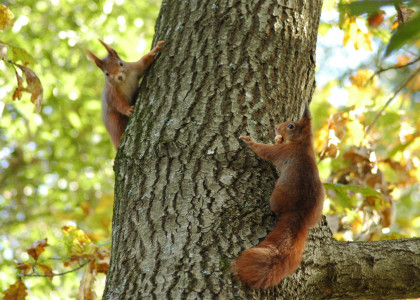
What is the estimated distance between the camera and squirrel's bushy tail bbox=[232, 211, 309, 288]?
1755mm

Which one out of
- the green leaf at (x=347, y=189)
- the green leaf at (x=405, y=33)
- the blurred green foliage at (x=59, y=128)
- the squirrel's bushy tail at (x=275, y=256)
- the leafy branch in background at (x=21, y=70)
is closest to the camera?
the green leaf at (x=405, y=33)

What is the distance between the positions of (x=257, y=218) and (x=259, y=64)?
89cm

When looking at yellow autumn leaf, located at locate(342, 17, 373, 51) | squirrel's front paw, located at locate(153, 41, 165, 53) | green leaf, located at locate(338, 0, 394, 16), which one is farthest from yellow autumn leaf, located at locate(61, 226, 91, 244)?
green leaf, located at locate(338, 0, 394, 16)

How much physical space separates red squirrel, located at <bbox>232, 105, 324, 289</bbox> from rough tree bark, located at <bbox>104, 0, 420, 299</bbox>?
0.05 meters

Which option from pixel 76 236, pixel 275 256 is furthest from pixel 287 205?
pixel 76 236

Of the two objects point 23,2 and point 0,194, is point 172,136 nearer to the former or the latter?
point 23,2

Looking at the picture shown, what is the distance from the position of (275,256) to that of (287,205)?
35 cm

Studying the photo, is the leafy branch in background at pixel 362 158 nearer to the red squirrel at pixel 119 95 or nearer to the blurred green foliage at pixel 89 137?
the blurred green foliage at pixel 89 137

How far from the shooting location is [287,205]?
2.12 metres

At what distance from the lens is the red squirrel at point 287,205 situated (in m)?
1.77

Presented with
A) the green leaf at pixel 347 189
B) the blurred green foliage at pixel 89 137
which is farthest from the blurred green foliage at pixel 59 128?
the green leaf at pixel 347 189

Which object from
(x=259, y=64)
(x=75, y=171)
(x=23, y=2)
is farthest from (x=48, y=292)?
(x=259, y=64)

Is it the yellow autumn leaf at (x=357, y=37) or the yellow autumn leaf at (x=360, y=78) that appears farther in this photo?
the yellow autumn leaf at (x=360, y=78)

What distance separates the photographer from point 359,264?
2.18 meters
